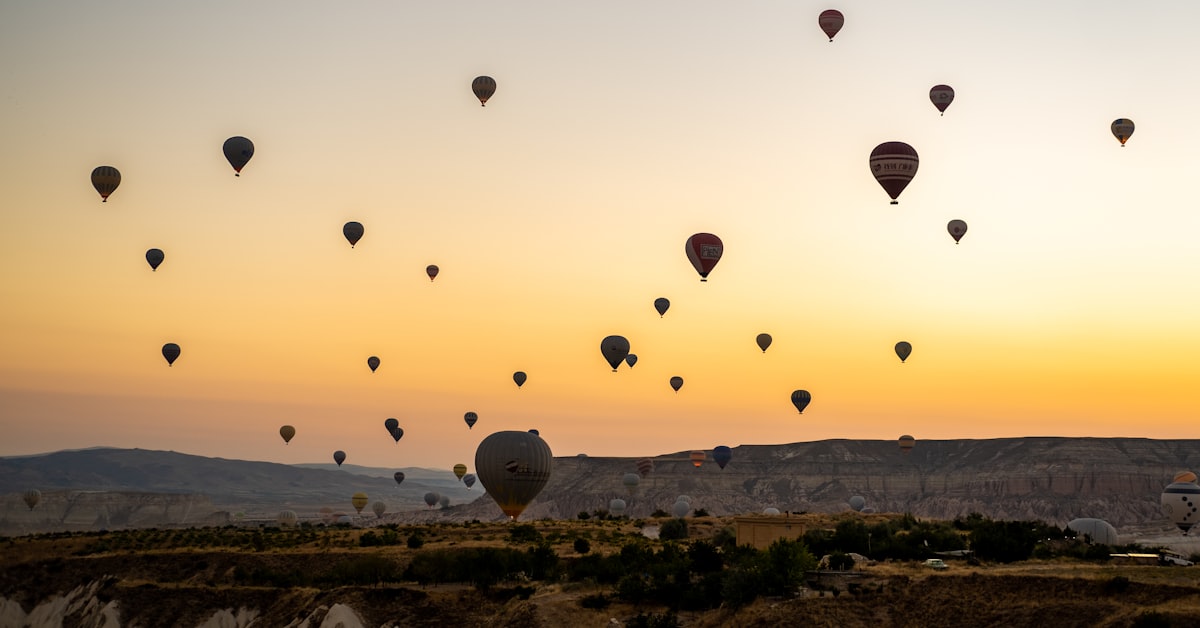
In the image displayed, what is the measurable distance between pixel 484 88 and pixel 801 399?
5220 centimetres

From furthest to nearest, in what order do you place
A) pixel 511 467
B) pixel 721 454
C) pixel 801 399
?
pixel 721 454 < pixel 801 399 < pixel 511 467

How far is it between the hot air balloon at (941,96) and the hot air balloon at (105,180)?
56527 millimetres

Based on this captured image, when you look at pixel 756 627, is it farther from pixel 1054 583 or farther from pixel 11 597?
pixel 11 597

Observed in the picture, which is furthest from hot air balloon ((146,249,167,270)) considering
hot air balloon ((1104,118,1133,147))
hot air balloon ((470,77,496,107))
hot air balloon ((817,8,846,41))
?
hot air balloon ((1104,118,1133,147))

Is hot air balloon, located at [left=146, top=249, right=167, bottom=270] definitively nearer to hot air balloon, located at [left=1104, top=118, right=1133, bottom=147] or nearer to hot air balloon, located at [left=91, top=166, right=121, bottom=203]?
hot air balloon, located at [left=91, top=166, right=121, bottom=203]

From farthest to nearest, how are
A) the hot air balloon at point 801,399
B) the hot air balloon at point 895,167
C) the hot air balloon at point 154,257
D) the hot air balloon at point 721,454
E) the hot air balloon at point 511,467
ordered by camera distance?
1. the hot air balloon at point 721,454
2. the hot air balloon at point 801,399
3. the hot air balloon at point 154,257
4. the hot air balloon at point 511,467
5. the hot air balloon at point 895,167

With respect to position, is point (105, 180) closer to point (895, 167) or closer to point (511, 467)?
point (511, 467)

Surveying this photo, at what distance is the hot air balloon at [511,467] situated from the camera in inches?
3022

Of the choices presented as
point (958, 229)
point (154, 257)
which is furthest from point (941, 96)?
point (154, 257)

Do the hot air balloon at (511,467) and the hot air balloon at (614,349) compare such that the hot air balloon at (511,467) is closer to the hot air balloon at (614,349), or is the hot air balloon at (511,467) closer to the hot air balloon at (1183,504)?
the hot air balloon at (614,349)

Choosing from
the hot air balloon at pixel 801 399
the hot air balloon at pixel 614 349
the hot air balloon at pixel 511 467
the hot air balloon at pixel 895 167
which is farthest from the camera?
Answer: the hot air balloon at pixel 801 399

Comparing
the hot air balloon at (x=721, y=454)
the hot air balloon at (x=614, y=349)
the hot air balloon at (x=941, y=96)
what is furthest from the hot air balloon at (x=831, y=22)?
the hot air balloon at (x=721, y=454)

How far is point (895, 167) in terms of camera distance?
72938mm

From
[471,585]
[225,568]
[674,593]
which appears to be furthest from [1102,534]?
[225,568]
